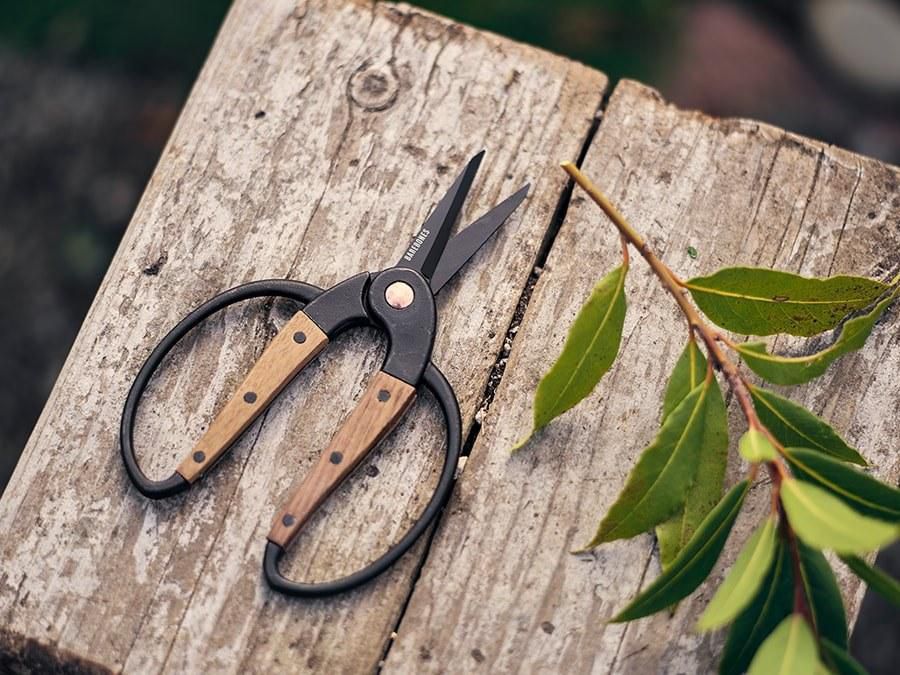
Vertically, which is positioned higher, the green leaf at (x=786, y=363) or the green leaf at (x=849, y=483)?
the green leaf at (x=786, y=363)

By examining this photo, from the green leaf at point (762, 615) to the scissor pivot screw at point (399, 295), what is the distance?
0.73 metres

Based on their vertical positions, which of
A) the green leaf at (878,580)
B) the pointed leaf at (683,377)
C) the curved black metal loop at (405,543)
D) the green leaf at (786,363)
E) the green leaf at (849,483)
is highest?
the green leaf at (786,363)

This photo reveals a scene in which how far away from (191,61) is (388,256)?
179 centimetres

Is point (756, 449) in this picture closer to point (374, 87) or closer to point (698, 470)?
point (698, 470)

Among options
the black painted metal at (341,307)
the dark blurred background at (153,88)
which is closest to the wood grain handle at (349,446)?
the black painted metal at (341,307)

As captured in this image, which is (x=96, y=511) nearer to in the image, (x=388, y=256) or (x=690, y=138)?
(x=388, y=256)

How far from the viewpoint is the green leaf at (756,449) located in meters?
1.35

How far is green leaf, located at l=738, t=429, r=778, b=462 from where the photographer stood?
4.44ft

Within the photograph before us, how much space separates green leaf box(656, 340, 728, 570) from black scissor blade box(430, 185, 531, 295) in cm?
44

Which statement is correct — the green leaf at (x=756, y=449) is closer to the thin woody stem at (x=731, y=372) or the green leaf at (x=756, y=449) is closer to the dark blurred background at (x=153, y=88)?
the thin woody stem at (x=731, y=372)

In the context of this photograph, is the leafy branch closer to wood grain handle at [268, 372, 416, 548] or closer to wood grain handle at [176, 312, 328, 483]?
wood grain handle at [268, 372, 416, 548]

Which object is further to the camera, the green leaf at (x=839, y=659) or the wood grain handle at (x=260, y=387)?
the wood grain handle at (x=260, y=387)

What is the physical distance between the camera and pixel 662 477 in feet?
4.97

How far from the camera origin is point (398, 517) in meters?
1.63
